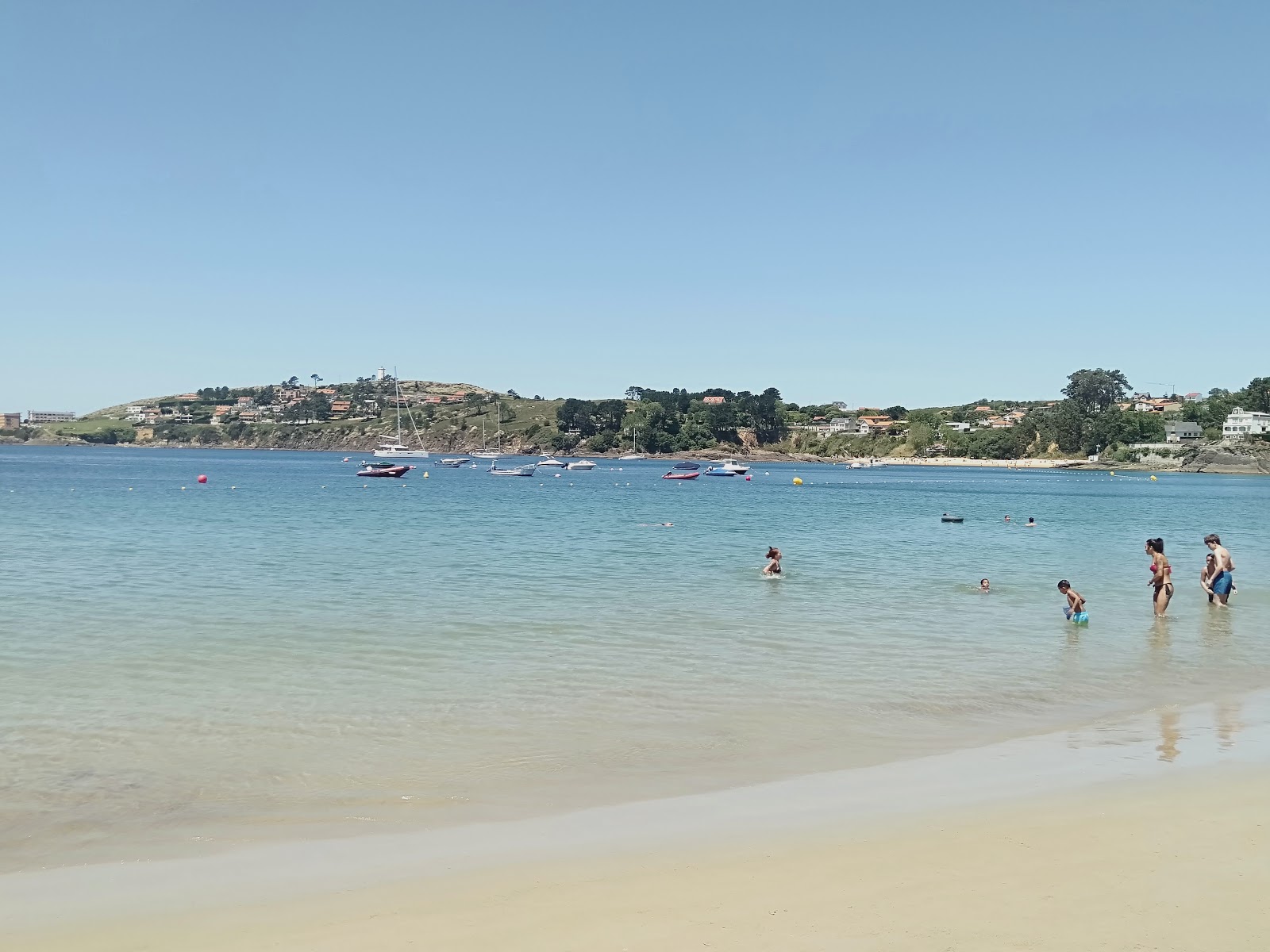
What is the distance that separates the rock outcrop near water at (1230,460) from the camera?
6353 inches

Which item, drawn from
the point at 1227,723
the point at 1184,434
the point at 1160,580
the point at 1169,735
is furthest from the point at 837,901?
the point at 1184,434

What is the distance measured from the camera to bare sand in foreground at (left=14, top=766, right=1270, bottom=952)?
6.71 m

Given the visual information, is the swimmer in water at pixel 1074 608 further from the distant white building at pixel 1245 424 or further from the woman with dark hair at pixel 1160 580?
the distant white building at pixel 1245 424

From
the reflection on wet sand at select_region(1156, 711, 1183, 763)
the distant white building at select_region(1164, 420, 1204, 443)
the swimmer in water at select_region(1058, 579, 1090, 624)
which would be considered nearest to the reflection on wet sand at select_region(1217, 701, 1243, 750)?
the reflection on wet sand at select_region(1156, 711, 1183, 763)

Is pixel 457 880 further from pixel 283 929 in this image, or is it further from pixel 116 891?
pixel 116 891

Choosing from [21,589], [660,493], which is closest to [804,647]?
[21,589]

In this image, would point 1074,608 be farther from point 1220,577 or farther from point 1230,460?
point 1230,460

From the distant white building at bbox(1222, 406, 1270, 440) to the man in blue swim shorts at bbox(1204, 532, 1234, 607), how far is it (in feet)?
579

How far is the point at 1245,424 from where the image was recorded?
606 feet

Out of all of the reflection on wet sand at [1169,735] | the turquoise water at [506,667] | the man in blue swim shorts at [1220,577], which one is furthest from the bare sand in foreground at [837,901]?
the man in blue swim shorts at [1220,577]

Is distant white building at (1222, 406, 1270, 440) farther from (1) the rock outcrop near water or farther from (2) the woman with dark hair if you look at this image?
(2) the woman with dark hair

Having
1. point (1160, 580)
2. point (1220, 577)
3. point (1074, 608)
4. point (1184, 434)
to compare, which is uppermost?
point (1184, 434)

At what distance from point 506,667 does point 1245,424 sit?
20260 cm

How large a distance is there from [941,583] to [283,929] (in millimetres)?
24236
